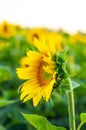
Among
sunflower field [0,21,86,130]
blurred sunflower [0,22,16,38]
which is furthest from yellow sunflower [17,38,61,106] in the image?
blurred sunflower [0,22,16,38]

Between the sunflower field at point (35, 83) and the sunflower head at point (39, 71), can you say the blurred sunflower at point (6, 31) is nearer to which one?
the sunflower field at point (35, 83)

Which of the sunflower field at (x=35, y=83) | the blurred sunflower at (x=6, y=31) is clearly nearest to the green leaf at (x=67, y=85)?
the sunflower field at (x=35, y=83)

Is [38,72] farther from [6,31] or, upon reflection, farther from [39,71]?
[6,31]

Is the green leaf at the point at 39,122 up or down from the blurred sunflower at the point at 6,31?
A: down

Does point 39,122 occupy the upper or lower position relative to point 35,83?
lower

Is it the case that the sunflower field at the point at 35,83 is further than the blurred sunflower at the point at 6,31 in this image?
No

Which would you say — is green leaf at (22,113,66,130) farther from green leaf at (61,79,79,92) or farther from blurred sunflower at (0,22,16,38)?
blurred sunflower at (0,22,16,38)

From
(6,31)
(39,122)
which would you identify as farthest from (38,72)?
(6,31)

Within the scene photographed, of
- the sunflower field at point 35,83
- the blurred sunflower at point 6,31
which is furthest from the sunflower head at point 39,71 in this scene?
the blurred sunflower at point 6,31
